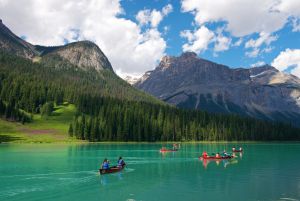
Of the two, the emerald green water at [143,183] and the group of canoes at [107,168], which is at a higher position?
the group of canoes at [107,168]

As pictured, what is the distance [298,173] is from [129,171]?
35491mm

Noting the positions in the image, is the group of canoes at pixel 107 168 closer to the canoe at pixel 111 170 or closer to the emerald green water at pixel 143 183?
the canoe at pixel 111 170

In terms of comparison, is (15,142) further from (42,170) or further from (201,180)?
(201,180)

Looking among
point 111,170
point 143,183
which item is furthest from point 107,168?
point 143,183

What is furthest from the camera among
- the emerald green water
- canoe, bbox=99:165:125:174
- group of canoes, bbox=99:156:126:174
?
group of canoes, bbox=99:156:126:174

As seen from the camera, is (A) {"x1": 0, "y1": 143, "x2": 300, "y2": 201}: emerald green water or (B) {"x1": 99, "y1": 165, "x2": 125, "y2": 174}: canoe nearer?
(A) {"x1": 0, "y1": 143, "x2": 300, "y2": 201}: emerald green water

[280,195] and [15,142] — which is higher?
[15,142]

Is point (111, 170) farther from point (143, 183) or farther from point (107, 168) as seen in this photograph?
point (143, 183)

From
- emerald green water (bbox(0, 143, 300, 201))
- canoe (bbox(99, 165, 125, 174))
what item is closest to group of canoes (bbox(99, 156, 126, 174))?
canoe (bbox(99, 165, 125, 174))

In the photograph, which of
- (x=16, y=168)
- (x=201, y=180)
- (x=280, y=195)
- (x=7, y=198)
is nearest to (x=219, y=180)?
(x=201, y=180)

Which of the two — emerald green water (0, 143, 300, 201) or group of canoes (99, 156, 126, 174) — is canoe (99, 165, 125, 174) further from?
emerald green water (0, 143, 300, 201)

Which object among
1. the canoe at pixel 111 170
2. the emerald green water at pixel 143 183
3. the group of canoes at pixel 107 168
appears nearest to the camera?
the emerald green water at pixel 143 183

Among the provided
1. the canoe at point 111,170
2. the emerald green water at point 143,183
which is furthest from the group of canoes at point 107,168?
the emerald green water at point 143,183

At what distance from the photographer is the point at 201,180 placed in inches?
2552
